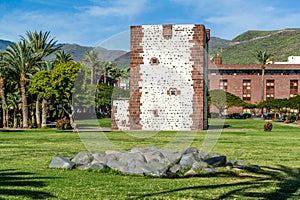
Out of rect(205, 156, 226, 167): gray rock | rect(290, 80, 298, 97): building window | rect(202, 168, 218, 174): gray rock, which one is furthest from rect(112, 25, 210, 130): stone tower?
rect(290, 80, 298, 97): building window

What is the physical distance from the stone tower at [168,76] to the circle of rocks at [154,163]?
63.1 feet

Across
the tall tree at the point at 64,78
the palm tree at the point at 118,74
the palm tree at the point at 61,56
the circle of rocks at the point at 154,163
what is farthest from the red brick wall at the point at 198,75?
the palm tree at the point at 118,74

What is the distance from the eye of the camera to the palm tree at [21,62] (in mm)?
39406

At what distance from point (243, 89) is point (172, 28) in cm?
6257

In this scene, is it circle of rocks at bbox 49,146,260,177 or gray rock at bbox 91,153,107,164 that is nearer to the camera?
circle of rocks at bbox 49,146,260,177

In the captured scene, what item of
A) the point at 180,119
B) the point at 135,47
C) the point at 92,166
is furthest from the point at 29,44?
the point at 92,166

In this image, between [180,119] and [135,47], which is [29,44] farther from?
[180,119]

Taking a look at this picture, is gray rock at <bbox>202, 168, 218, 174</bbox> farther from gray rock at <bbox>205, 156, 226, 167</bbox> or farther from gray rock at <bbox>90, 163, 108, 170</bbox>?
gray rock at <bbox>90, 163, 108, 170</bbox>

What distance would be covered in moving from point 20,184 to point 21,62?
102ft

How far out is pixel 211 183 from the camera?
422 inches

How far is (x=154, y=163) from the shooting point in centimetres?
1241

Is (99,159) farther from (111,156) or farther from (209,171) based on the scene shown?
(209,171)

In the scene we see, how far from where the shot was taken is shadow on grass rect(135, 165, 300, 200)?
925 centimetres

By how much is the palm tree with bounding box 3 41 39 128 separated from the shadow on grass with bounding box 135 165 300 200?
97.9ft
